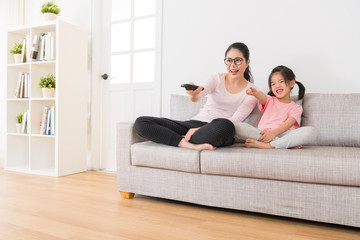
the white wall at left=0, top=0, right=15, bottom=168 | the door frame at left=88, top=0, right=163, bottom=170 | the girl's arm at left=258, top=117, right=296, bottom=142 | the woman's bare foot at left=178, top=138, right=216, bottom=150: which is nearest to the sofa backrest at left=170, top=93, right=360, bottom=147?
the girl's arm at left=258, top=117, right=296, bottom=142

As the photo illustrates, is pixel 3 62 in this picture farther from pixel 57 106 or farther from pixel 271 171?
pixel 271 171

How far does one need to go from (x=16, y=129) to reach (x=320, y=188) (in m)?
2.93

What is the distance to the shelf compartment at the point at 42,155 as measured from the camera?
2.96 metres

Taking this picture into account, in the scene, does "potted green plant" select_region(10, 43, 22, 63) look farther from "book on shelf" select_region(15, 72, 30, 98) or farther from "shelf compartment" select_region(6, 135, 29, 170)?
"shelf compartment" select_region(6, 135, 29, 170)

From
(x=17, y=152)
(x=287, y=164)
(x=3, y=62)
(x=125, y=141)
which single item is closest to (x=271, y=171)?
(x=287, y=164)

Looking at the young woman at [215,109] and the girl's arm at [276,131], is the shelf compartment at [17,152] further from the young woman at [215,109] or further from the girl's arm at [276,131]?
the girl's arm at [276,131]

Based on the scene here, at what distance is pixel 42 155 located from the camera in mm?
3082

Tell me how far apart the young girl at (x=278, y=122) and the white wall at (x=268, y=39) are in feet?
1.15

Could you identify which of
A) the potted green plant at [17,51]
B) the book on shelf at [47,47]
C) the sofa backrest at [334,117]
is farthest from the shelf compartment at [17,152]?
the sofa backrest at [334,117]

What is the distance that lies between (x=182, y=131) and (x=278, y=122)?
61 centimetres

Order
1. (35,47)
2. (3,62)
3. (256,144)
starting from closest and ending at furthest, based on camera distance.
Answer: (256,144) < (35,47) < (3,62)

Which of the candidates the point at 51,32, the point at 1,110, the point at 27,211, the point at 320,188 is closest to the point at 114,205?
the point at 27,211

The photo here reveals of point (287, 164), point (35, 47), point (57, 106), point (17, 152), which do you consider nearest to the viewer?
point (287, 164)

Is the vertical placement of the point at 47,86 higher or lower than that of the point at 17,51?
lower
